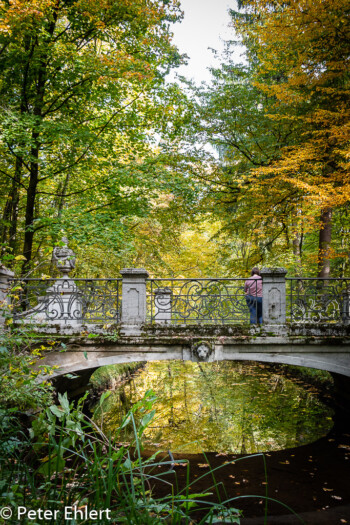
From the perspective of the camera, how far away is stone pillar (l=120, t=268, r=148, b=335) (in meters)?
7.16

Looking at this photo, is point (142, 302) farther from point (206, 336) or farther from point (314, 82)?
point (314, 82)

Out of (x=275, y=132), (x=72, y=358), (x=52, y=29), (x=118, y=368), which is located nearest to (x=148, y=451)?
(x=72, y=358)

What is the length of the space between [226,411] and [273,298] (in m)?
3.96

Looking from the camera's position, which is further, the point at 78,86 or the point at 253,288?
the point at 78,86

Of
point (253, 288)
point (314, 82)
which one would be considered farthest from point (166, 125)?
point (253, 288)

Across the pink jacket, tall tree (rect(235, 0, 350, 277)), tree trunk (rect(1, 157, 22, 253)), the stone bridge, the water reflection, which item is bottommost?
the water reflection

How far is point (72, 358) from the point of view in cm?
728

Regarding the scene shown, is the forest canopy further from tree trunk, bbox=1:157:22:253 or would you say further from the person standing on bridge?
the person standing on bridge

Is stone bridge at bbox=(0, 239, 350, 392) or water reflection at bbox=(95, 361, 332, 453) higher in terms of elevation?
stone bridge at bbox=(0, 239, 350, 392)

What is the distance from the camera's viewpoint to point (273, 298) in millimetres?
7098

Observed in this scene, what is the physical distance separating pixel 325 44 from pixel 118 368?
11552mm

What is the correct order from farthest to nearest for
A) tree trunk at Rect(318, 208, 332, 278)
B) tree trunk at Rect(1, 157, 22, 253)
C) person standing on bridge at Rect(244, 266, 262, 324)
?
tree trunk at Rect(1, 157, 22, 253) < tree trunk at Rect(318, 208, 332, 278) < person standing on bridge at Rect(244, 266, 262, 324)

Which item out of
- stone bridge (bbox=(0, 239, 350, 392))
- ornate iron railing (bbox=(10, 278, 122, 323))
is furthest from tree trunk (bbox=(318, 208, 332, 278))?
ornate iron railing (bbox=(10, 278, 122, 323))

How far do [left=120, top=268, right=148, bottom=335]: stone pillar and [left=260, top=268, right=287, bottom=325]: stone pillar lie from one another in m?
2.45
